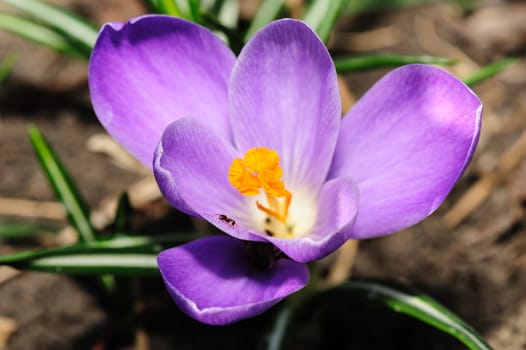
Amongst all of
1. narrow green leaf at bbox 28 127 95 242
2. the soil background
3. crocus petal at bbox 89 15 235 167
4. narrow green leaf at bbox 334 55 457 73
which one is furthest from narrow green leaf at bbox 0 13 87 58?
narrow green leaf at bbox 334 55 457 73

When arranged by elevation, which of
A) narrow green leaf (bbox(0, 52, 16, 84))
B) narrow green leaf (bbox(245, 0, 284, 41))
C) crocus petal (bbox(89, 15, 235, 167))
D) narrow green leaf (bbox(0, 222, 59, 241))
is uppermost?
crocus petal (bbox(89, 15, 235, 167))

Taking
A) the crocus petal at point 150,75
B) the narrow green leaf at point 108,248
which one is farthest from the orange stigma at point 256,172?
the narrow green leaf at point 108,248

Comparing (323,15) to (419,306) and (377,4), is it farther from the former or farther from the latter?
(377,4)

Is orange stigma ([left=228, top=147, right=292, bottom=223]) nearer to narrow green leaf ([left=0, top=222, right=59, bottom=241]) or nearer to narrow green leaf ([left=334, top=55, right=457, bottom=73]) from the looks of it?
narrow green leaf ([left=334, top=55, right=457, bottom=73])

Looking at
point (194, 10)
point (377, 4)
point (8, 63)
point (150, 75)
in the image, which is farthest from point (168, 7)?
point (377, 4)

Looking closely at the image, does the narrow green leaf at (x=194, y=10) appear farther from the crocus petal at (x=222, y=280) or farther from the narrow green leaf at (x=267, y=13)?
the crocus petal at (x=222, y=280)

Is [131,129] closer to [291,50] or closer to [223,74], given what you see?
[223,74]
